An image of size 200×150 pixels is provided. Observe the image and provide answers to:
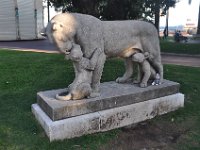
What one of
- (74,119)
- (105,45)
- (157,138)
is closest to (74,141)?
(74,119)

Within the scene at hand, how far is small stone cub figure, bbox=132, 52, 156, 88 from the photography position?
515 centimetres

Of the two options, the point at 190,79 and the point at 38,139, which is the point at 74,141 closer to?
the point at 38,139

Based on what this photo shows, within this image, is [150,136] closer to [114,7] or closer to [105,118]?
[105,118]

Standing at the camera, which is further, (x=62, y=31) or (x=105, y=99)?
(x=105, y=99)

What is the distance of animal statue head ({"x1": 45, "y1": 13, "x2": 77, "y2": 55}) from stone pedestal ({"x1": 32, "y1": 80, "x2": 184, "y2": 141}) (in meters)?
0.91

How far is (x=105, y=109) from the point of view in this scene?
462 centimetres

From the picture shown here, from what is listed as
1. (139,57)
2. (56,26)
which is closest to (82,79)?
(56,26)


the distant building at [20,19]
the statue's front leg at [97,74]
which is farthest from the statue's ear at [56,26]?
the distant building at [20,19]

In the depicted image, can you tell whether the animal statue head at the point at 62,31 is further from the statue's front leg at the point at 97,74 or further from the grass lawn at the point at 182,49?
the grass lawn at the point at 182,49

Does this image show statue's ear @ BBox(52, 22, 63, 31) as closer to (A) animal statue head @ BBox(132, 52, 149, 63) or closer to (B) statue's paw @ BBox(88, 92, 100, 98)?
(B) statue's paw @ BBox(88, 92, 100, 98)

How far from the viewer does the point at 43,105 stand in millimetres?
4719

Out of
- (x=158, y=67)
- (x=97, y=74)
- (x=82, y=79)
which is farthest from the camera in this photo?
(x=158, y=67)

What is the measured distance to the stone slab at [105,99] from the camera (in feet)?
14.1

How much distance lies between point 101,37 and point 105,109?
1208 millimetres
